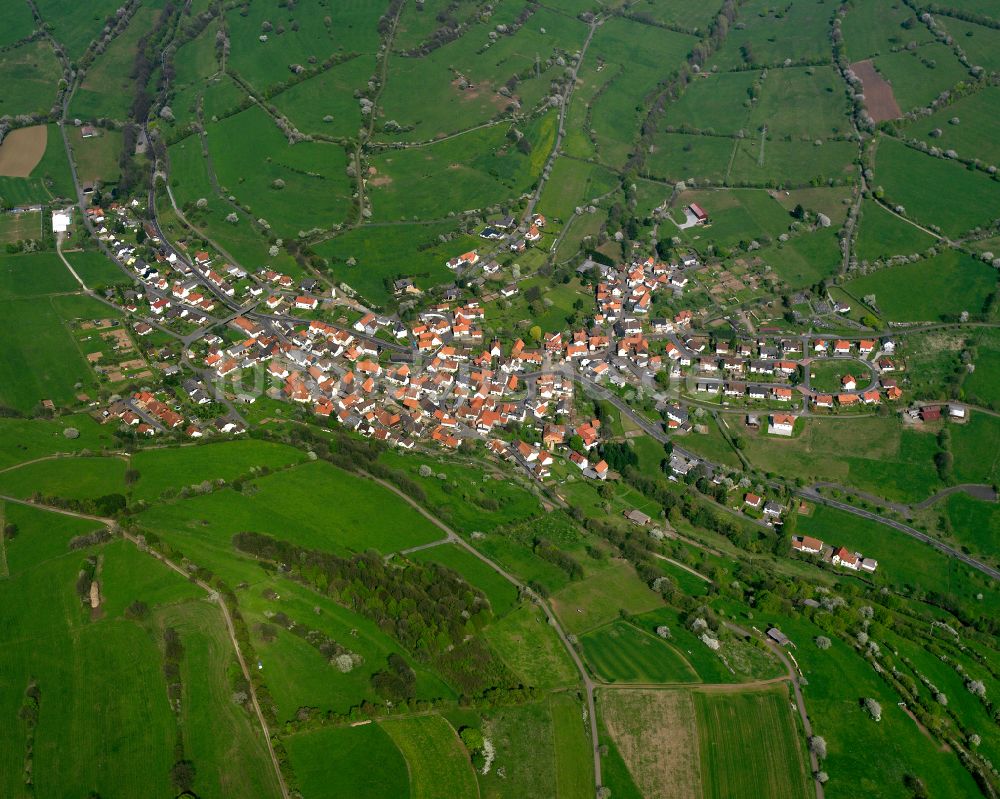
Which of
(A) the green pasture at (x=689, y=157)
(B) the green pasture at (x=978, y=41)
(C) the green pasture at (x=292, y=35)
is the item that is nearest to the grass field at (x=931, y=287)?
(A) the green pasture at (x=689, y=157)

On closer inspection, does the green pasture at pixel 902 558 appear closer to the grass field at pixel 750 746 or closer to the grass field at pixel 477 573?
the grass field at pixel 750 746

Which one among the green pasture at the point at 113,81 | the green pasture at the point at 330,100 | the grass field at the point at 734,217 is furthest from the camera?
the green pasture at the point at 113,81

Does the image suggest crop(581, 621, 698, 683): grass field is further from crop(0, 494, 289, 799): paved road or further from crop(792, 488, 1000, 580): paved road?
crop(792, 488, 1000, 580): paved road

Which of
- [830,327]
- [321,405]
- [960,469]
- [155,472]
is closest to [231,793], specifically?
[155,472]

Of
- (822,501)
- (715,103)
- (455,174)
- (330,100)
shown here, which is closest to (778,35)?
(715,103)

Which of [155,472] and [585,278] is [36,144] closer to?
[155,472]

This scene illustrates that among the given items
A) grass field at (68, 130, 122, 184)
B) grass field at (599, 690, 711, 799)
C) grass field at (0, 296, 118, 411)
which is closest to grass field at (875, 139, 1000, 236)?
grass field at (599, 690, 711, 799)
